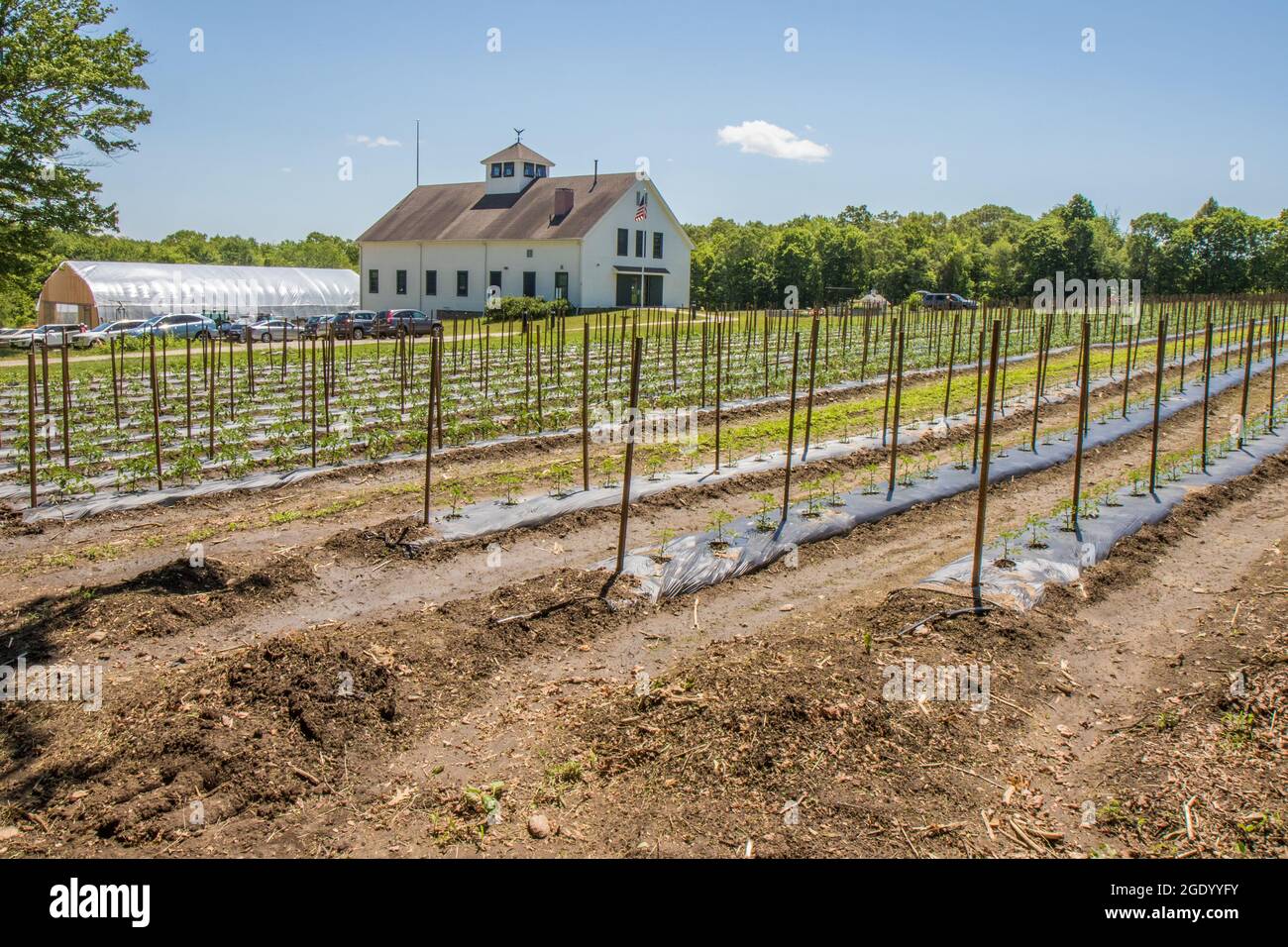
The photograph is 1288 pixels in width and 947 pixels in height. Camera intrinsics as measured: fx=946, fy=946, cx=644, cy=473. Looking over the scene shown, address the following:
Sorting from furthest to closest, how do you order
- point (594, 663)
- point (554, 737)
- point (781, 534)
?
1. point (781, 534)
2. point (594, 663)
3. point (554, 737)

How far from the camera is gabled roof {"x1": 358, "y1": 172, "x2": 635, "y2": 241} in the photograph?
1684 inches

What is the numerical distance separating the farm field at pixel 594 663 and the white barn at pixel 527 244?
102ft

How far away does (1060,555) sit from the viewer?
803 centimetres

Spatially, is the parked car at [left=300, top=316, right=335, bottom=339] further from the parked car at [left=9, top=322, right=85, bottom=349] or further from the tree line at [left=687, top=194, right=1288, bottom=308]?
the tree line at [left=687, top=194, right=1288, bottom=308]

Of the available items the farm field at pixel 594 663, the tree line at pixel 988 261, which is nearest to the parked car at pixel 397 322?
the tree line at pixel 988 261

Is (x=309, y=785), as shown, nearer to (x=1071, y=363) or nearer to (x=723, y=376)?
(x=723, y=376)

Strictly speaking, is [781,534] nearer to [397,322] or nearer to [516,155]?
[397,322]

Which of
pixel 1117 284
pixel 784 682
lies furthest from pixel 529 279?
pixel 784 682

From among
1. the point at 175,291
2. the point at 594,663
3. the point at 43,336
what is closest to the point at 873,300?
the point at 175,291

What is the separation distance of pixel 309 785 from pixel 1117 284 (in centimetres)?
6094

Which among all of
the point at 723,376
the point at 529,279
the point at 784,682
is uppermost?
the point at 529,279

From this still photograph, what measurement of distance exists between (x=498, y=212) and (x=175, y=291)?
1508 cm

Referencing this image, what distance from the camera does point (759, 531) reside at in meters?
8.86
